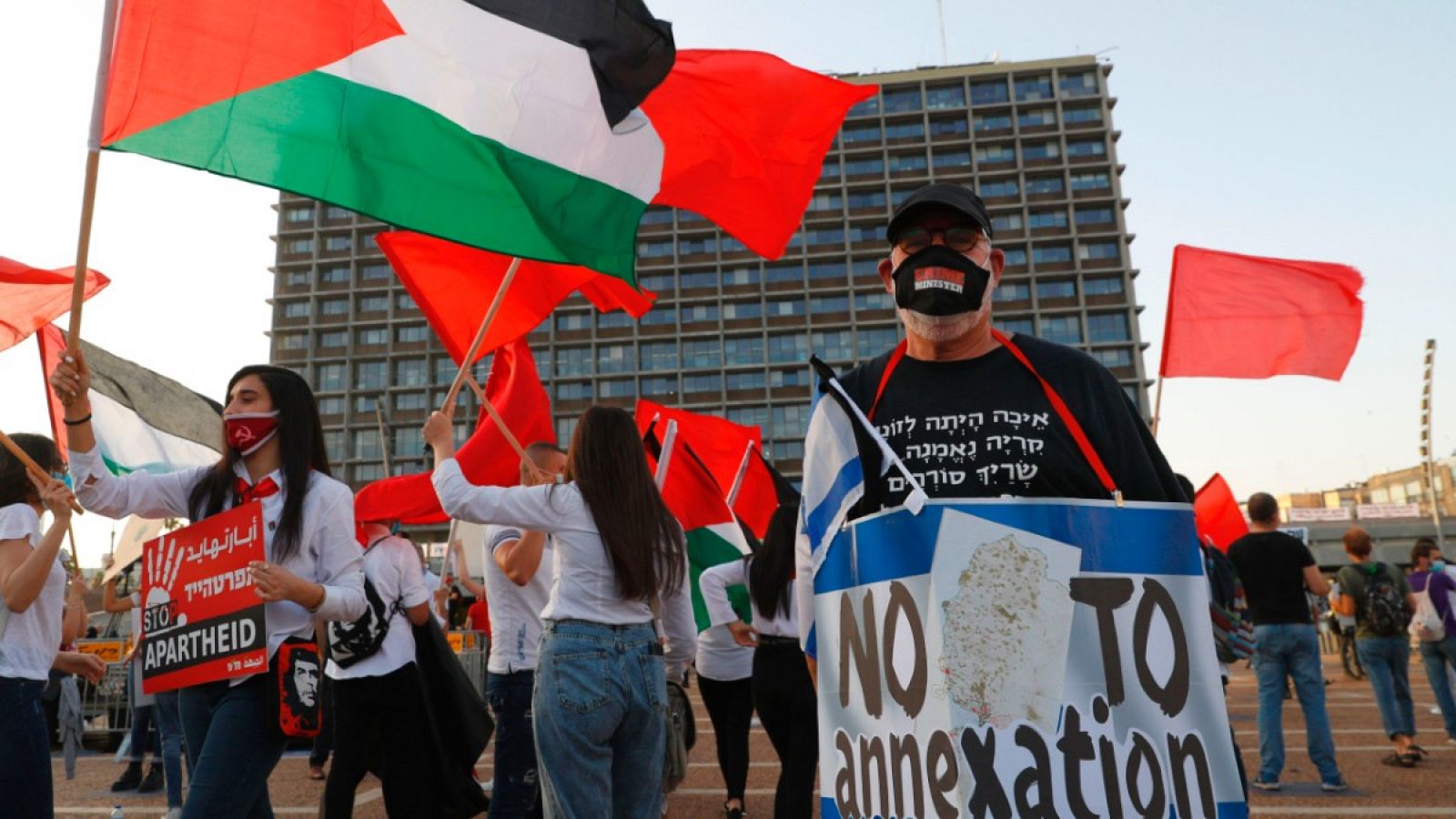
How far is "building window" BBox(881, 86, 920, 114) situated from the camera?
263 ft

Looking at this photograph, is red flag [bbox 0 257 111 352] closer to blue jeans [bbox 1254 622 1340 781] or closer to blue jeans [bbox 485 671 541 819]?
blue jeans [bbox 485 671 541 819]

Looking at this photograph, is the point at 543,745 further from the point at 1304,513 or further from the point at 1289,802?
the point at 1304,513

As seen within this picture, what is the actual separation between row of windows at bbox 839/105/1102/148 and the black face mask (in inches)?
3068

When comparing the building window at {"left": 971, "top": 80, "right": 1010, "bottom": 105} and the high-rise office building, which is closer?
the high-rise office building

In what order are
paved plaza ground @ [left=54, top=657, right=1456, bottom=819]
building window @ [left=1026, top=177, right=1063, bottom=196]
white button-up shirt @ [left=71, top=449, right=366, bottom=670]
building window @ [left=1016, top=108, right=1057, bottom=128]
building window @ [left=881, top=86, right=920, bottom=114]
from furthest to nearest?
building window @ [left=881, top=86, right=920, bottom=114]
building window @ [left=1016, top=108, right=1057, bottom=128]
building window @ [left=1026, top=177, right=1063, bottom=196]
paved plaza ground @ [left=54, top=657, right=1456, bottom=819]
white button-up shirt @ [left=71, top=449, right=366, bottom=670]

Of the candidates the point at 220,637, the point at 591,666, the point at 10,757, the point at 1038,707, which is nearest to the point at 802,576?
the point at 1038,707

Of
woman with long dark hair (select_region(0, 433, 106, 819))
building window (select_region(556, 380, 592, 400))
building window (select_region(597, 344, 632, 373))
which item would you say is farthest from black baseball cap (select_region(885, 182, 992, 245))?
building window (select_region(556, 380, 592, 400))

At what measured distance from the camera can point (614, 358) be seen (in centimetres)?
7925

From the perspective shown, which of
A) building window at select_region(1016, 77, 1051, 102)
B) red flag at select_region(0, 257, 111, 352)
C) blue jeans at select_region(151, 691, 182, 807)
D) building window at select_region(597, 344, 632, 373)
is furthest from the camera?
building window at select_region(597, 344, 632, 373)

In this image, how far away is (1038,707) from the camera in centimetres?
195

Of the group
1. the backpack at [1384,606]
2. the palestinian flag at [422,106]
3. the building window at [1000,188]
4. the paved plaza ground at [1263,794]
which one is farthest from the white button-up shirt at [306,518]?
the building window at [1000,188]

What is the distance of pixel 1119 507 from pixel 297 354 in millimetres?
88973

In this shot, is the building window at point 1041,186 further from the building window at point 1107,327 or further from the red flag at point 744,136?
the red flag at point 744,136

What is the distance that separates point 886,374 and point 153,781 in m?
8.10
